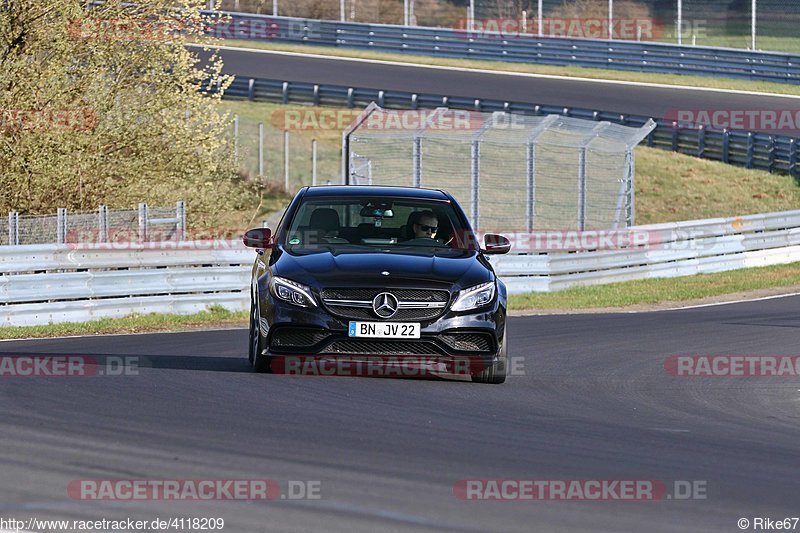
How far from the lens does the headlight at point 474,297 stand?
35.8 feet

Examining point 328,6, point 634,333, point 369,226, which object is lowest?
point 634,333

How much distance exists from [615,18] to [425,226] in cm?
3390

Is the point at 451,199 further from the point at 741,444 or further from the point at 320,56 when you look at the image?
the point at 320,56

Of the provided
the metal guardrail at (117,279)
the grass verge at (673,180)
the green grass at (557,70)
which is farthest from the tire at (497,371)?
the green grass at (557,70)

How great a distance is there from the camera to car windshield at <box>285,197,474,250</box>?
1179 cm

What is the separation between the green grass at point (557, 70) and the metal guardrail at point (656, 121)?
5.42m

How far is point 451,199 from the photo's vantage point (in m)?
12.7

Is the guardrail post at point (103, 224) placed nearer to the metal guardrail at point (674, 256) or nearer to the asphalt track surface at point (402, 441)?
the asphalt track surface at point (402, 441)

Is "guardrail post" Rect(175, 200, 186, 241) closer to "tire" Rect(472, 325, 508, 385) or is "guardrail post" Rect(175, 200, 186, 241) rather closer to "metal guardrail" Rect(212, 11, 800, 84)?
"tire" Rect(472, 325, 508, 385)

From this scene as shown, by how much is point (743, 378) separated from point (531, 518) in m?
6.86

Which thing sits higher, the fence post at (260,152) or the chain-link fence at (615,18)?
the chain-link fence at (615,18)

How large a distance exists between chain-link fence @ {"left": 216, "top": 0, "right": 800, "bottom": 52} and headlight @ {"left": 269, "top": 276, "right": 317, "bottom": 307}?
32.8 metres

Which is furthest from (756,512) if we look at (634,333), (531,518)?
(634,333)

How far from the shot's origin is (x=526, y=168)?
26.6m
